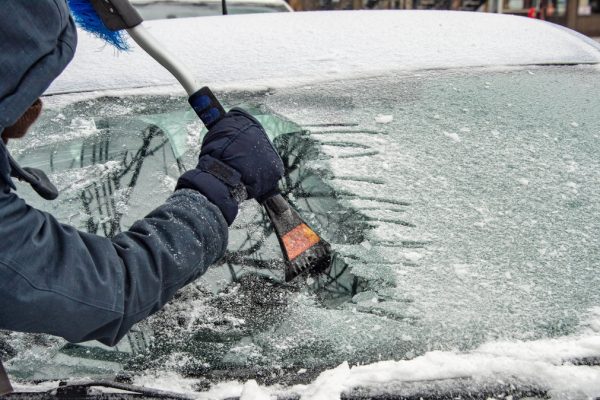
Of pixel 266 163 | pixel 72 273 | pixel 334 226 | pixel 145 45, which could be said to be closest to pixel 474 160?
pixel 334 226

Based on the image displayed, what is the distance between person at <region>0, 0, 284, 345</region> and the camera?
910 mm

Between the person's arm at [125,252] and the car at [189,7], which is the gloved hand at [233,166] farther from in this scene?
the car at [189,7]

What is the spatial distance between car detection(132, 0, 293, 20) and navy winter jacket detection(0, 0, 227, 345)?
131 inches

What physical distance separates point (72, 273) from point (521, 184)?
42.5 inches

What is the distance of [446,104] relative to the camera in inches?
75.5

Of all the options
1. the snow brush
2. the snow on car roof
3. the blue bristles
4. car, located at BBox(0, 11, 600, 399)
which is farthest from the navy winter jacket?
the snow on car roof

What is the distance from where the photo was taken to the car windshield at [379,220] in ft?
4.09

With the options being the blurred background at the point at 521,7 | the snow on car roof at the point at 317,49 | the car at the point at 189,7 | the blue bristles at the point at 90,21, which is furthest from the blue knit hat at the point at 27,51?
the blurred background at the point at 521,7

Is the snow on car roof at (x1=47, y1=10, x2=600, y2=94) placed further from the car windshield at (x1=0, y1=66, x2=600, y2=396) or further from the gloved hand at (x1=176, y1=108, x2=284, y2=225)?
the gloved hand at (x1=176, y1=108, x2=284, y2=225)

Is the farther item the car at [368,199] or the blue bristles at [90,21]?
the blue bristles at [90,21]

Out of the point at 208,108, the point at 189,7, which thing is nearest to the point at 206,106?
the point at 208,108

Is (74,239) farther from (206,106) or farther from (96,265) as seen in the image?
(206,106)

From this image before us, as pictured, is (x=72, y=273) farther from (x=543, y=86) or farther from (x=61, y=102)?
(x=543, y=86)

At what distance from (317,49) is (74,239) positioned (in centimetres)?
125
